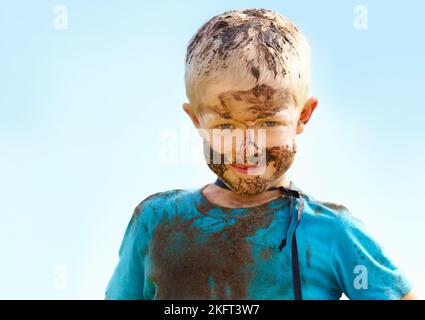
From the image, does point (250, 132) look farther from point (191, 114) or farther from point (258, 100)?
point (191, 114)

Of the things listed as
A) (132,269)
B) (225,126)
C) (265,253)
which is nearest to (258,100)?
(225,126)

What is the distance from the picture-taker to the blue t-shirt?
3764 millimetres

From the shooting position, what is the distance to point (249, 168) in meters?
3.79

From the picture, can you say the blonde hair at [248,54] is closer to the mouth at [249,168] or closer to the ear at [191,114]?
the ear at [191,114]

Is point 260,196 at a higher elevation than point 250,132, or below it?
below

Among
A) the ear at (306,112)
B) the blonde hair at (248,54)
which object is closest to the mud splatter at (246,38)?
the blonde hair at (248,54)

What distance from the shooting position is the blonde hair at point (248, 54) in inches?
145

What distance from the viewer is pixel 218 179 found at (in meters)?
4.03

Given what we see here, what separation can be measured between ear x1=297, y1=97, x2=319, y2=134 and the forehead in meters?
0.18

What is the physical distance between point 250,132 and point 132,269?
0.85 metres
